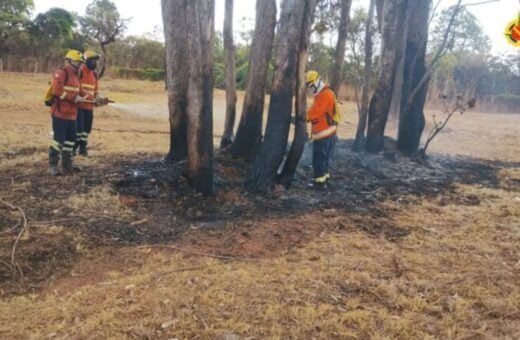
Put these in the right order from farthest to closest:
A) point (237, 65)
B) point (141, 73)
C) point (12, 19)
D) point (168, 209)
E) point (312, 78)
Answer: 1. point (141, 73)
2. point (12, 19)
3. point (237, 65)
4. point (312, 78)
5. point (168, 209)

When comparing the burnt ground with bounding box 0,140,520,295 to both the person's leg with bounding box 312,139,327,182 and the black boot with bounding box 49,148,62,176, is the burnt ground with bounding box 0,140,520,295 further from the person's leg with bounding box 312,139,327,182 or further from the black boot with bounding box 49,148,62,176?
the person's leg with bounding box 312,139,327,182

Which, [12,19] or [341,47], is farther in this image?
[12,19]

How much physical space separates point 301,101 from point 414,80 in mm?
4985

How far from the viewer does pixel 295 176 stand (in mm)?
7906

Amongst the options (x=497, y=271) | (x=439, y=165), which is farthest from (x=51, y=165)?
(x=439, y=165)

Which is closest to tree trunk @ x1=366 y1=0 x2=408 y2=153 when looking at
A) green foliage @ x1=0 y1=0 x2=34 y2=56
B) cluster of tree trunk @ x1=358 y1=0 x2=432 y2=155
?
cluster of tree trunk @ x1=358 y1=0 x2=432 y2=155

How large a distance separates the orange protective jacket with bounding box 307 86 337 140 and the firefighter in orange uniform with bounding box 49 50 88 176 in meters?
3.66

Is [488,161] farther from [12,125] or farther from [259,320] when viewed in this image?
[12,125]

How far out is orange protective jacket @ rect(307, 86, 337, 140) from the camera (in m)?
7.49

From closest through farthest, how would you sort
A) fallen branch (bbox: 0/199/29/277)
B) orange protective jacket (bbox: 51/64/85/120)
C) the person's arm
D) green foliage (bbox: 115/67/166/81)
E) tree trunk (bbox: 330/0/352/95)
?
fallen branch (bbox: 0/199/29/277) → orange protective jacket (bbox: 51/64/85/120) → the person's arm → tree trunk (bbox: 330/0/352/95) → green foliage (bbox: 115/67/166/81)

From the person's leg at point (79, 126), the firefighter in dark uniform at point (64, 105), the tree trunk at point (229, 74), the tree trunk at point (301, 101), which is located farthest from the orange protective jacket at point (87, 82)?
the tree trunk at point (301, 101)

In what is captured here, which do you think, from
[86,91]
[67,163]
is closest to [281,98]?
[67,163]

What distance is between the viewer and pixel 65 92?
690 cm

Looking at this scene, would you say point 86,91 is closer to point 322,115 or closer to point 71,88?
point 71,88
